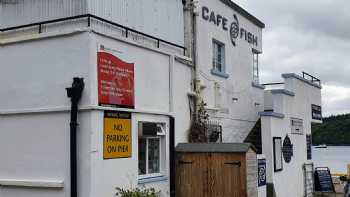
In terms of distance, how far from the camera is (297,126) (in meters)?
19.9

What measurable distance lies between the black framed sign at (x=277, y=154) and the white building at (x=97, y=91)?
2.86 m

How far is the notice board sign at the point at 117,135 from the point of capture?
33.9 ft

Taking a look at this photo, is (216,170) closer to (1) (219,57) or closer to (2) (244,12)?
(1) (219,57)

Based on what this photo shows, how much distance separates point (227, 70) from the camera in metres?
17.4

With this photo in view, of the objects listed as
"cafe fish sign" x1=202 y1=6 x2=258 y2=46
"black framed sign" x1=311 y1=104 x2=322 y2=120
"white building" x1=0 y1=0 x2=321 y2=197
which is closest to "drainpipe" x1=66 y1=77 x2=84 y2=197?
"white building" x1=0 y1=0 x2=321 y2=197

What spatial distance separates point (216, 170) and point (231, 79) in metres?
6.02

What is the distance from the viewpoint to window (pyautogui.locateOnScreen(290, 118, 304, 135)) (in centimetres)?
1945

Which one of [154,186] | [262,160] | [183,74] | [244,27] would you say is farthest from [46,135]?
[244,27]

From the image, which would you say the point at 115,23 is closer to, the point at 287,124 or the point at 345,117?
the point at 287,124

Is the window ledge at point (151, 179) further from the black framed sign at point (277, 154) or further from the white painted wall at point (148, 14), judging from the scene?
the black framed sign at point (277, 154)

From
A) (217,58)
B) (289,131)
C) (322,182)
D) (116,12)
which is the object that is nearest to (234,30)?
(217,58)

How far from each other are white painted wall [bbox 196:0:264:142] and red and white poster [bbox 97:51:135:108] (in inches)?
155

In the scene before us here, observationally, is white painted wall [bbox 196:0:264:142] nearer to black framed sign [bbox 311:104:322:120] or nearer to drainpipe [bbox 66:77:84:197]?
black framed sign [bbox 311:104:322:120]

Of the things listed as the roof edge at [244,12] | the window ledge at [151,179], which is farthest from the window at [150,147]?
the roof edge at [244,12]
